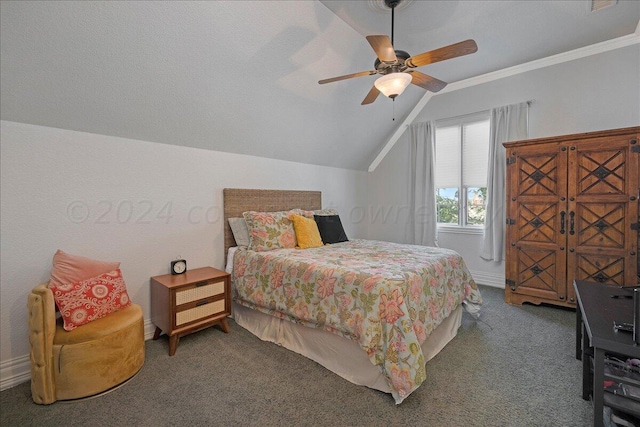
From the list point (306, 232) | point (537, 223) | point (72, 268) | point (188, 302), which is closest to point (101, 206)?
point (72, 268)

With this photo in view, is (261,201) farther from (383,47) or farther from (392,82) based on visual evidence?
(383,47)

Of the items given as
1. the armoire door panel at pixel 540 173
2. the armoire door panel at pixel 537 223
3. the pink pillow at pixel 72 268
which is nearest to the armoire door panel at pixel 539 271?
the armoire door panel at pixel 537 223

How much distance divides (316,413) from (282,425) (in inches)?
8.0

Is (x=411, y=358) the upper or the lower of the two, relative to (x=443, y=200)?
lower

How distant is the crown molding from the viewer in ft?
9.91

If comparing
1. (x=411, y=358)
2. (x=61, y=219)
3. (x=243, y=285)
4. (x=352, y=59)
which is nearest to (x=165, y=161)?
(x=61, y=219)

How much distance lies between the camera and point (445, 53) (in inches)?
69.7

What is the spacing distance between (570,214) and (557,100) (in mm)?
1558

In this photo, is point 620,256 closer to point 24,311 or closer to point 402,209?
point 402,209

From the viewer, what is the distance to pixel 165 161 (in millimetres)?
2617

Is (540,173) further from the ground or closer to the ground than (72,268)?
further from the ground

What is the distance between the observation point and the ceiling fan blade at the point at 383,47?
66.2 inches

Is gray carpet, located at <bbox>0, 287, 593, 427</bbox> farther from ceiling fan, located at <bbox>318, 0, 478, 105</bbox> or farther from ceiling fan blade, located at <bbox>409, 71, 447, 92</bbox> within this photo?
ceiling fan blade, located at <bbox>409, 71, 447, 92</bbox>

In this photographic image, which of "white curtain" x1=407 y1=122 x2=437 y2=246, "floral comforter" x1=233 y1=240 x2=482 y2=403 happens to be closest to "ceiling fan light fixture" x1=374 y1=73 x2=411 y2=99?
"floral comforter" x1=233 y1=240 x2=482 y2=403
